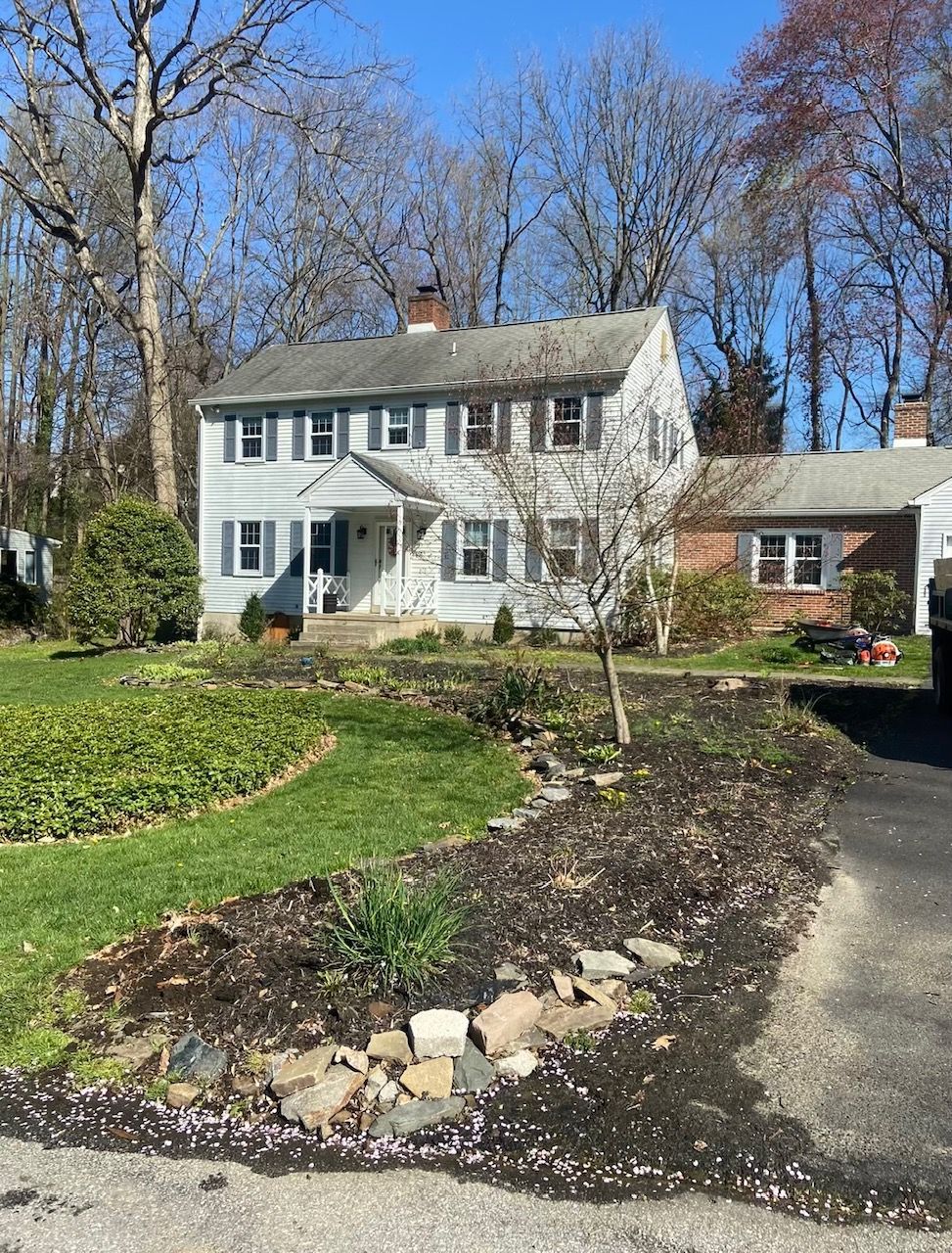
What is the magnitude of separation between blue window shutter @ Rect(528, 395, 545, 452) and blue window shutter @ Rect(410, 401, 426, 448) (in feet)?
22.9

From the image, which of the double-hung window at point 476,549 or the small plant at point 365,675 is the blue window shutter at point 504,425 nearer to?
the small plant at point 365,675

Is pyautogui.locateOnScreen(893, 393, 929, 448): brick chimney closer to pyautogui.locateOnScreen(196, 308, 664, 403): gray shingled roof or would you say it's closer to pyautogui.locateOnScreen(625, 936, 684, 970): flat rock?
pyautogui.locateOnScreen(196, 308, 664, 403): gray shingled roof

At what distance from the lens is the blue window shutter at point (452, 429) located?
20.7 meters

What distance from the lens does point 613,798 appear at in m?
6.41

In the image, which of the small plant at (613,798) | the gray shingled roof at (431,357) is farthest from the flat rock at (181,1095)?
the gray shingled roof at (431,357)

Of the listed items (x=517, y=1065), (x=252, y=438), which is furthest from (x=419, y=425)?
(x=517, y=1065)

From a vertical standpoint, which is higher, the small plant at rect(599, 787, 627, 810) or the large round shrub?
the large round shrub

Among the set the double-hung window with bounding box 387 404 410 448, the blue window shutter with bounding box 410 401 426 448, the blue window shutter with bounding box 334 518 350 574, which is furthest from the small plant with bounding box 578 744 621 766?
the double-hung window with bounding box 387 404 410 448

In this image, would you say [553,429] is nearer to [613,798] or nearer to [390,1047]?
[613,798]

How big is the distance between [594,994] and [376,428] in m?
19.4

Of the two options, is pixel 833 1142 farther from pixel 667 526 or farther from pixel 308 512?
pixel 308 512

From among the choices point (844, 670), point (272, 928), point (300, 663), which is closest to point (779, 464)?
point (844, 670)

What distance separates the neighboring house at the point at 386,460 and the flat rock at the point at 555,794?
40.0ft

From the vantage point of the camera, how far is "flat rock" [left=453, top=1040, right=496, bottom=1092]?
3.10 meters
